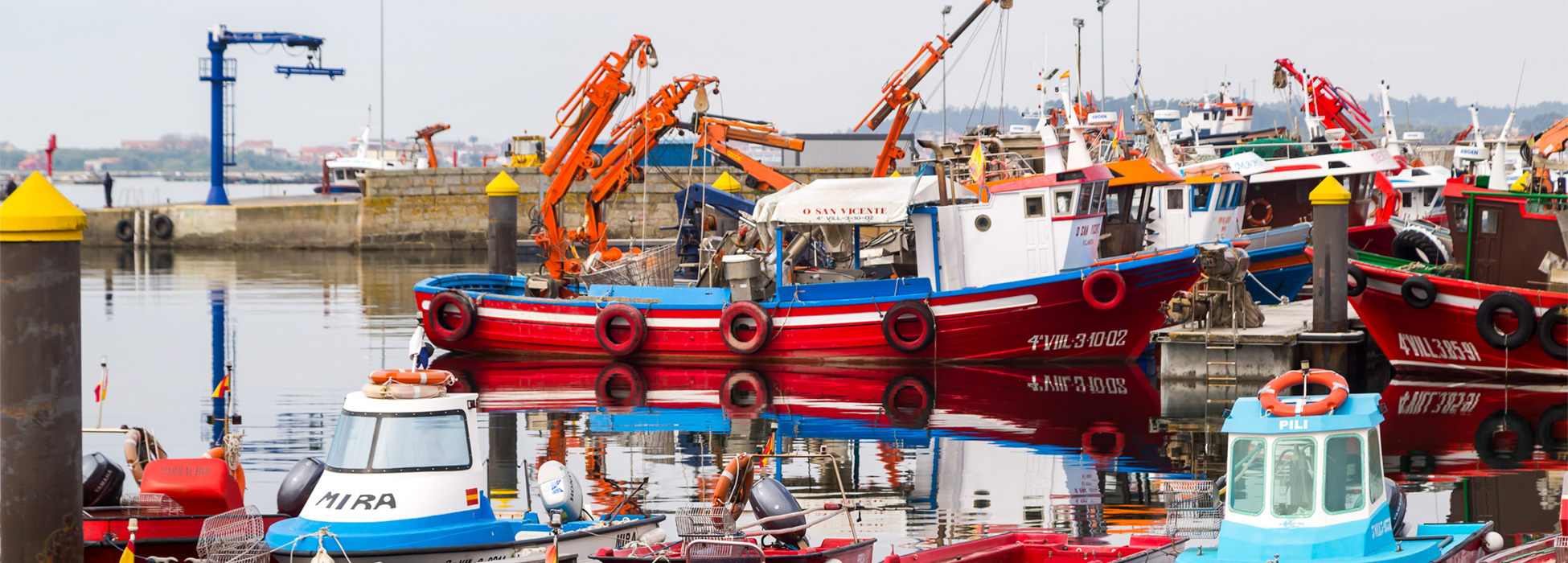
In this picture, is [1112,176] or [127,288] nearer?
[1112,176]

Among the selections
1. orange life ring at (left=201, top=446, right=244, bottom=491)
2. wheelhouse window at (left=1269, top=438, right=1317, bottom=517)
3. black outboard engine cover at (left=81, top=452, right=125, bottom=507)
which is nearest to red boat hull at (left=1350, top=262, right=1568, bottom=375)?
wheelhouse window at (left=1269, top=438, right=1317, bottom=517)

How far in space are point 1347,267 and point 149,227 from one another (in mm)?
37421

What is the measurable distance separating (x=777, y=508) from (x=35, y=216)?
14.7ft

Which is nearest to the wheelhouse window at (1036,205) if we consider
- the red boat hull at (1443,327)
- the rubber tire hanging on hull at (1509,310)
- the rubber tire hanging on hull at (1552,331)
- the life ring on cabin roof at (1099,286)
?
the life ring on cabin roof at (1099,286)

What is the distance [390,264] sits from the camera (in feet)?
124

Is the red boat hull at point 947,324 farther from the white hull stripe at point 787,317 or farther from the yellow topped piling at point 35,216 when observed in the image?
the yellow topped piling at point 35,216

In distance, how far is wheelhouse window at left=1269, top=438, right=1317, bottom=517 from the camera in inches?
294

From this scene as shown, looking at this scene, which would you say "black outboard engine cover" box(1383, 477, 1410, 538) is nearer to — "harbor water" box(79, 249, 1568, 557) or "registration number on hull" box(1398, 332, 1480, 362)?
"harbor water" box(79, 249, 1568, 557)

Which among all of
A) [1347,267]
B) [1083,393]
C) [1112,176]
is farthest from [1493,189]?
[1083,393]

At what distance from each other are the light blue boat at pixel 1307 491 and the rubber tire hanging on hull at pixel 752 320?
11215 millimetres

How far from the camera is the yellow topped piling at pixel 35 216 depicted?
7922 mm

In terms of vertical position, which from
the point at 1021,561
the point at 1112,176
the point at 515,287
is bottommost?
the point at 1021,561

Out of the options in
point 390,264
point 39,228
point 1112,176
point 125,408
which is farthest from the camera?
point 390,264

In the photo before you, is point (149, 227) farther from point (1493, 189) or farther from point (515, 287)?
point (1493, 189)
